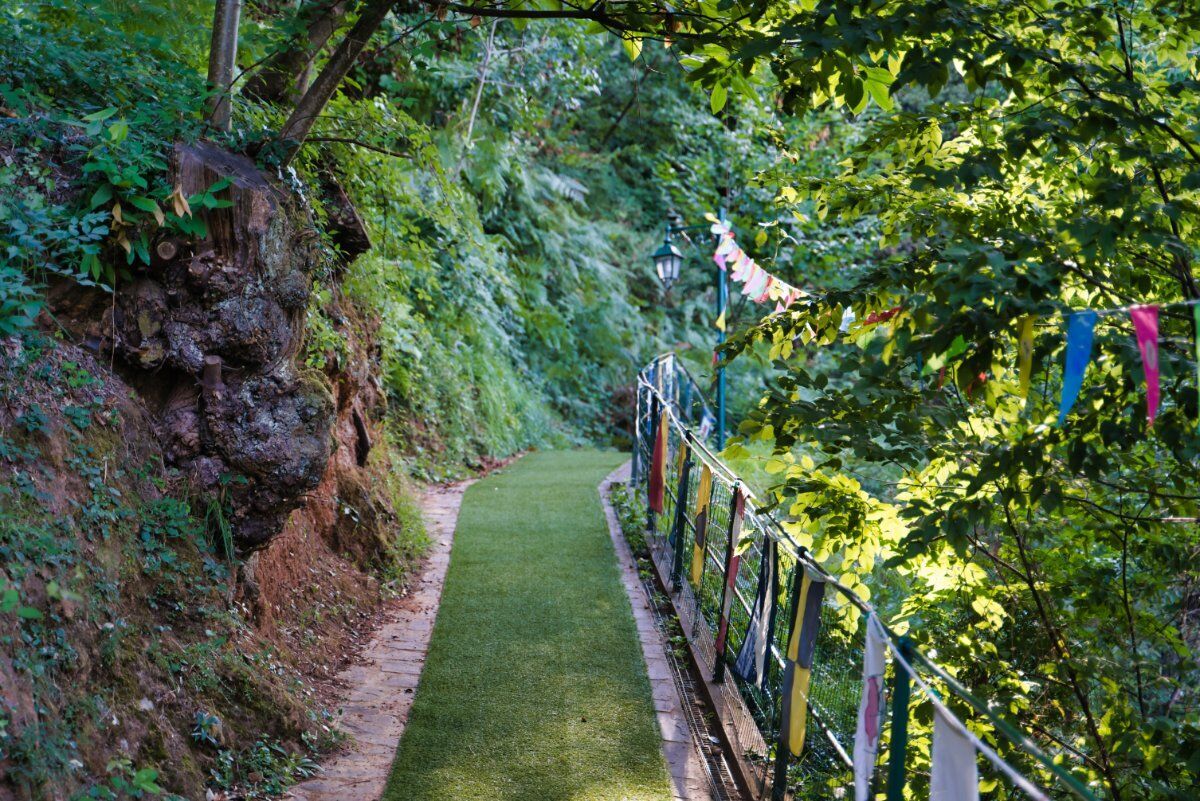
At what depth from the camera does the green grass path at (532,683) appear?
15.0 ft

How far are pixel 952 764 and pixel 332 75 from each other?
4.21m

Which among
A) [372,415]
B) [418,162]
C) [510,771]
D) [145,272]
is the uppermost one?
[418,162]

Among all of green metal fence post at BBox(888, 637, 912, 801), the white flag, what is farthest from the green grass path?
green metal fence post at BBox(888, 637, 912, 801)

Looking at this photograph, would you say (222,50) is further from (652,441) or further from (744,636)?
(652,441)

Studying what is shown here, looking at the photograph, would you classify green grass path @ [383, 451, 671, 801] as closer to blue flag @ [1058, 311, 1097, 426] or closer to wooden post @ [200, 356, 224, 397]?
wooden post @ [200, 356, 224, 397]

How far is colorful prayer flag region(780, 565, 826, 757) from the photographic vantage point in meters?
3.80

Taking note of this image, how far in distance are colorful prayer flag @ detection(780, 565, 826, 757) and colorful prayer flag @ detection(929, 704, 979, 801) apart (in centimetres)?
133

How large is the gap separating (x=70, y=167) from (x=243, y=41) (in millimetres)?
1613

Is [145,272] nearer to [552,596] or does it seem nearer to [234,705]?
[234,705]

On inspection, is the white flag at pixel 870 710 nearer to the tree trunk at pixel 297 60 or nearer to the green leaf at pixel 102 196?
the green leaf at pixel 102 196

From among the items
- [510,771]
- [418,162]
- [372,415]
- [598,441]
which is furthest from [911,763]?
[598,441]

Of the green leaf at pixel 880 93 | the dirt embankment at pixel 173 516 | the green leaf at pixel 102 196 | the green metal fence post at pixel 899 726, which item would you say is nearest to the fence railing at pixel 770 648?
the green metal fence post at pixel 899 726

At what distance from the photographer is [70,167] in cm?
447

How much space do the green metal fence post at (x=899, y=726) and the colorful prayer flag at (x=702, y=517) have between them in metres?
3.19
